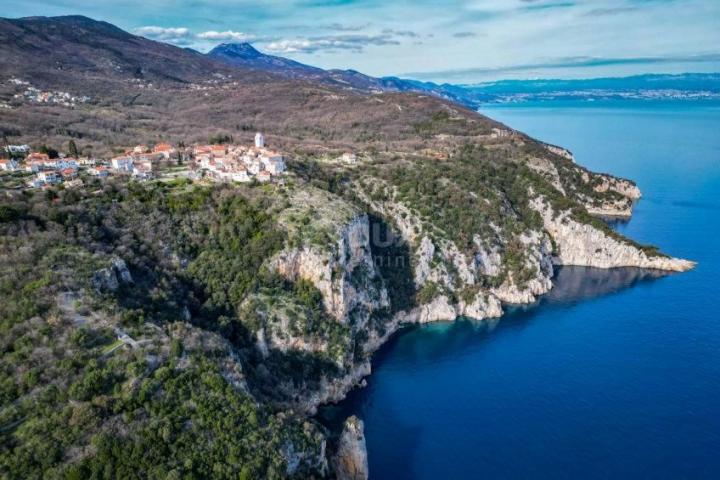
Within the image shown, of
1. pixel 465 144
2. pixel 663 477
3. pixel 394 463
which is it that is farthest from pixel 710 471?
pixel 465 144

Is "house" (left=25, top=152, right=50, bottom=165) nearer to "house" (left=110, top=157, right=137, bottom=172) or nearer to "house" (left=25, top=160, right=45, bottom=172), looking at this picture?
"house" (left=25, top=160, right=45, bottom=172)

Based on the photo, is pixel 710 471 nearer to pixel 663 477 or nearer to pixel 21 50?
pixel 663 477

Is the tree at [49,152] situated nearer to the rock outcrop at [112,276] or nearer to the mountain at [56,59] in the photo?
the rock outcrop at [112,276]

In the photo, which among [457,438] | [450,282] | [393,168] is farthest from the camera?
[393,168]

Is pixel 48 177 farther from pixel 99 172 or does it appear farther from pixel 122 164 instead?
pixel 122 164

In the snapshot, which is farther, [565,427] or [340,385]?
[340,385]

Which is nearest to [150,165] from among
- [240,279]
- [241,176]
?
[241,176]

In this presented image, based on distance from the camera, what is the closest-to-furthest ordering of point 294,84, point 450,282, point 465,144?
point 450,282 < point 465,144 < point 294,84

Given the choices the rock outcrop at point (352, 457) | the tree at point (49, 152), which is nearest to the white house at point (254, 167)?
the tree at point (49, 152)
